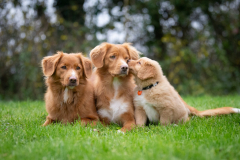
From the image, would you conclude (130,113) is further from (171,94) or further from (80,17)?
(80,17)

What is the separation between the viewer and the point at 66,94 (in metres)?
4.14

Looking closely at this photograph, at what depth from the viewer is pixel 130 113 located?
4164mm

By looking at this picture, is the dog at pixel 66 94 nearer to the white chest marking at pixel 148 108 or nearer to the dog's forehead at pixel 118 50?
the dog's forehead at pixel 118 50

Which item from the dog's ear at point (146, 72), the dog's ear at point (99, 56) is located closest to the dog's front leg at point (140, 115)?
the dog's ear at point (146, 72)

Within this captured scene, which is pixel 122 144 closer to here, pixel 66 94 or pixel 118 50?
pixel 66 94

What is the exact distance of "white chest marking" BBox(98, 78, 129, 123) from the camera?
417cm

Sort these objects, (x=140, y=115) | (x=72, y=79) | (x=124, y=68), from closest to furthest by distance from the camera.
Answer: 1. (x=72, y=79)
2. (x=124, y=68)
3. (x=140, y=115)

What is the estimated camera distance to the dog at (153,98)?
387cm

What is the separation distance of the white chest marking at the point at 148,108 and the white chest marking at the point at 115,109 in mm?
251

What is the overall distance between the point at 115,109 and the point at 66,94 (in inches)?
37.1

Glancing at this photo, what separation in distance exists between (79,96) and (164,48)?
6.91 metres

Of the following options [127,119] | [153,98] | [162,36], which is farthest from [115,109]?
[162,36]

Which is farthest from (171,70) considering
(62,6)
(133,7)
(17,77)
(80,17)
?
(17,77)

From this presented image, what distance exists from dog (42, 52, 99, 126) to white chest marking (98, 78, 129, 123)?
0.63 feet
